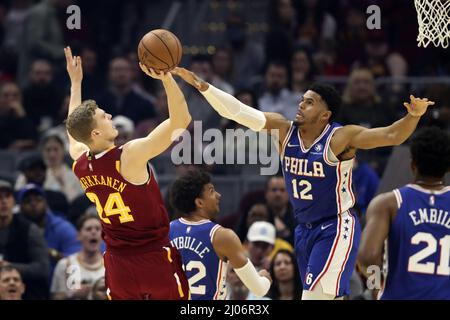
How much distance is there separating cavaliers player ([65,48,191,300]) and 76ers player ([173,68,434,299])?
2.79 ft

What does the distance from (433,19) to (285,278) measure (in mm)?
2488

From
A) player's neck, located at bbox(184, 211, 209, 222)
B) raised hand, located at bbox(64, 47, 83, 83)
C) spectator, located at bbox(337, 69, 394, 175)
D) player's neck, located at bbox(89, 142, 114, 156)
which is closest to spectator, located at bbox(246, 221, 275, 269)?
spectator, located at bbox(337, 69, 394, 175)

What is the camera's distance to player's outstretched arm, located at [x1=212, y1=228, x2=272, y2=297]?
7739 mm

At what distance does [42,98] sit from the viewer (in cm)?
1339

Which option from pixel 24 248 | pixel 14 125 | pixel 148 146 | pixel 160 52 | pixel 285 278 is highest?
pixel 160 52

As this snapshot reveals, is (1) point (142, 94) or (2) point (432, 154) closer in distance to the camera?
(2) point (432, 154)

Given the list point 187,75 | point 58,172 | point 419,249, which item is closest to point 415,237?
point 419,249

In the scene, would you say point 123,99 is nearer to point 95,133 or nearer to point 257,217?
point 257,217

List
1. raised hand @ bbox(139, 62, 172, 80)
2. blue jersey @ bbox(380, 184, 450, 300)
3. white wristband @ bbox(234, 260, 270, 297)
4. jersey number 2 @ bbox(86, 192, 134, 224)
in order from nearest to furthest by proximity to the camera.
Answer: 1. blue jersey @ bbox(380, 184, 450, 300)
2. raised hand @ bbox(139, 62, 172, 80)
3. jersey number 2 @ bbox(86, 192, 134, 224)
4. white wristband @ bbox(234, 260, 270, 297)

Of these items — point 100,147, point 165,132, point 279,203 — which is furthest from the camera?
point 279,203

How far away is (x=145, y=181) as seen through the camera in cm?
734

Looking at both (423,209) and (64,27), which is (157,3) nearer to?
(64,27)

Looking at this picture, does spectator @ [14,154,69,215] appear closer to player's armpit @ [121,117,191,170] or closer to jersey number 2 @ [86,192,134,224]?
jersey number 2 @ [86,192,134,224]

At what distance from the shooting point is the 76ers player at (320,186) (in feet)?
26.1
